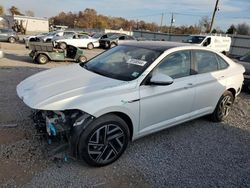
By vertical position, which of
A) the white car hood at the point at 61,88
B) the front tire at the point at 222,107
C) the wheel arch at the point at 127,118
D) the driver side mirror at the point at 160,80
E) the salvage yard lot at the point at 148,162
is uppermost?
the driver side mirror at the point at 160,80

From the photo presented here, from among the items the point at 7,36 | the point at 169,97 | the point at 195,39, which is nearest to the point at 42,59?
the point at 169,97

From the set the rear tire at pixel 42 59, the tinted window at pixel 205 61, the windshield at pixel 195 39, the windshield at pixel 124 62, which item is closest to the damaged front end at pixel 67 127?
the windshield at pixel 124 62

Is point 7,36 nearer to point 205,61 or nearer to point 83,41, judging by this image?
point 83,41

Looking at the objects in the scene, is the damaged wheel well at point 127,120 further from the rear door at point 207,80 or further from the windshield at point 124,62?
the rear door at point 207,80

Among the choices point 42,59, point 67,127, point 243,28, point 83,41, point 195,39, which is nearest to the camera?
point 67,127

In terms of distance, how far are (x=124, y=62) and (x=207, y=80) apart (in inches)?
60.4

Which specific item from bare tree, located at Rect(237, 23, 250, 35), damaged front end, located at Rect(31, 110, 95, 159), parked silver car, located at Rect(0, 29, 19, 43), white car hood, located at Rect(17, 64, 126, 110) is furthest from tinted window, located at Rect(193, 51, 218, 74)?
bare tree, located at Rect(237, 23, 250, 35)

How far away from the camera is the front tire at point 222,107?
455 cm

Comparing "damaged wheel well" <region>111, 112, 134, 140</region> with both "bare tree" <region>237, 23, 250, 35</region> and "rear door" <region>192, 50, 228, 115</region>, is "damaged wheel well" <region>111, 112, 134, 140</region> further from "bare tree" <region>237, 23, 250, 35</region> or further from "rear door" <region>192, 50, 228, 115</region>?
"bare tree" <region>237, 23, 250, 35</region>

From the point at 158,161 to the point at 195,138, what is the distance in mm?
1085

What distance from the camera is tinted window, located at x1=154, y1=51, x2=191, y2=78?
345 cm

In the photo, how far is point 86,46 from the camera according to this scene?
21.1m

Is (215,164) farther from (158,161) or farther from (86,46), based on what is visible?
(86,46)

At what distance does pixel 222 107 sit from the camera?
4641mm
